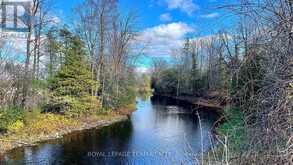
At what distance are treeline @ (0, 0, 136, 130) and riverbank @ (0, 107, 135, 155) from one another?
0.85 meters

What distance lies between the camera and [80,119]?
818 inches

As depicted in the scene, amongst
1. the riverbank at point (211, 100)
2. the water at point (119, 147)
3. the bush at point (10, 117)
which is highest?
the riverbank at point (211, 100)

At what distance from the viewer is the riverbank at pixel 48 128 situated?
14.0 meters

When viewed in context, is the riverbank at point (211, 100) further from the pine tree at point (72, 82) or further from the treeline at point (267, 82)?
the pine tree at point (72, 82)

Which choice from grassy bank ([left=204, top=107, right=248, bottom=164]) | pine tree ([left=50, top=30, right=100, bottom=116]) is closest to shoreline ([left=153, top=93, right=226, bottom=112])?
grassy bank ([left=204, top=107, right=248, bottom=164])

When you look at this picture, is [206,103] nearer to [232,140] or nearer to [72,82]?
[72,82]

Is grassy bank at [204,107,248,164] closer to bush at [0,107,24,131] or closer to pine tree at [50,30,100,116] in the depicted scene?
bush at [0,107,24,131]

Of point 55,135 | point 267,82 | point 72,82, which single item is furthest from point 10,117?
point 267,82

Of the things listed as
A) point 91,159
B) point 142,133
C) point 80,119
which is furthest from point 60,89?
point 91,159

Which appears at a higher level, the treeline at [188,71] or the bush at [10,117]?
the treeline at [188,71]

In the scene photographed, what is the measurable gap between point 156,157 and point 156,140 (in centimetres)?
335

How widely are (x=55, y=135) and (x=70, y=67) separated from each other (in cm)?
554

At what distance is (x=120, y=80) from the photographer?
28391 millimetres

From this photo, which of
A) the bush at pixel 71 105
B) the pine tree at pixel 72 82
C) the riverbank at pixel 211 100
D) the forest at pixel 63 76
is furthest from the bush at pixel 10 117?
the riverbank at pixel 211 100
